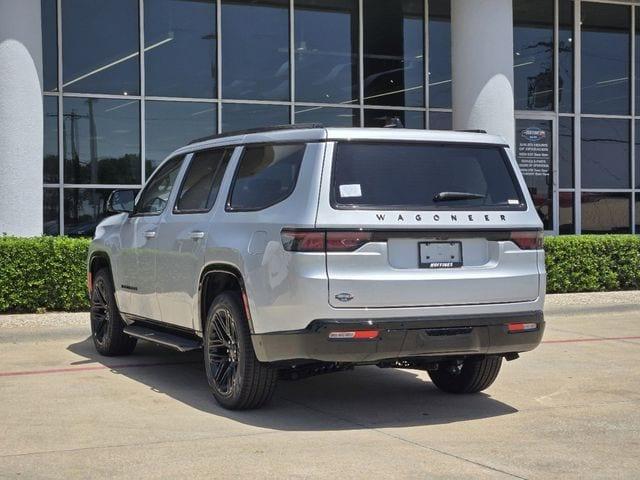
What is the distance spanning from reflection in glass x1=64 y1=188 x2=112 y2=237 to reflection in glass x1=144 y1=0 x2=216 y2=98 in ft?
6.55

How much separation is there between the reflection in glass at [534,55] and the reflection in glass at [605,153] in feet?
3.56

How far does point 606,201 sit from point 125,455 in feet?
49.9

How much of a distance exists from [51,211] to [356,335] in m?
10.2

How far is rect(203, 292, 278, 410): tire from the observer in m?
6.85

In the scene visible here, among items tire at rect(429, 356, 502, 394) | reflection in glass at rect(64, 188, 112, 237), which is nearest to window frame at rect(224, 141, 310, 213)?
tire at rect(429, 356, 502, 394)

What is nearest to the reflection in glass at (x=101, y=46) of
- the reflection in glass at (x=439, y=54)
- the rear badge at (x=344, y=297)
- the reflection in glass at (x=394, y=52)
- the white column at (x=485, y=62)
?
the reflection in glass at (x=394, y=52)

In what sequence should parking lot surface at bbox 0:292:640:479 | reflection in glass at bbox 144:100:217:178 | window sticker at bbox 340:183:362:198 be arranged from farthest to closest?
reflection in glass at bbox 144:100:217:178 → window sticker at bbox 340:183:362:198 → parking lot surface at bbox 0:292:640:479

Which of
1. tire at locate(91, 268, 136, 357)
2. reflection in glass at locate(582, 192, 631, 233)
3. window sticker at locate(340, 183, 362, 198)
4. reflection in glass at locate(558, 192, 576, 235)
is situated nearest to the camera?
window sticker at locate(340, 183, 362, 198)

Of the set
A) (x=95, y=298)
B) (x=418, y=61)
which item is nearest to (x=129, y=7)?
(x=418, y=61)

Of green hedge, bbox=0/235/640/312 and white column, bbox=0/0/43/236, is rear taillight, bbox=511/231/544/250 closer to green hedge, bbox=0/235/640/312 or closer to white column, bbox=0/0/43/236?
green hedge, bbox=0/235/640/312

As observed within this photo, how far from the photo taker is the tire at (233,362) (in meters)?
6.85

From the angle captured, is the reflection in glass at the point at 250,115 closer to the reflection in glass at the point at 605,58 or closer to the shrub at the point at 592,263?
the shrub at the point at 592,263

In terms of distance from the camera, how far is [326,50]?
58.0 feet

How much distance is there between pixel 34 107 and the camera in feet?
43.7
